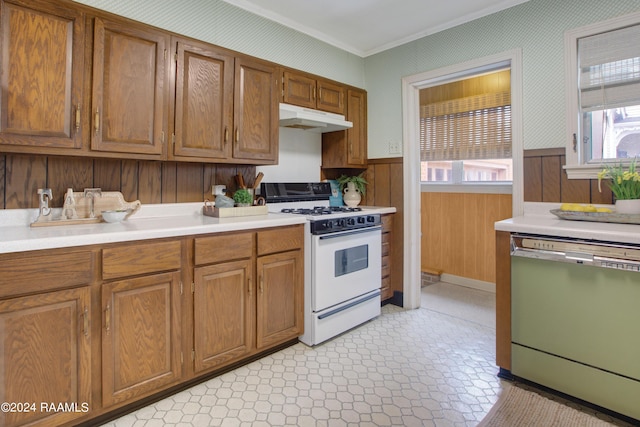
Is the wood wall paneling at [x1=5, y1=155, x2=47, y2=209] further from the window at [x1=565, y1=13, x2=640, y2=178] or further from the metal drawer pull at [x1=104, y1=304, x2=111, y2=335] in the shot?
the window at [x1=565, y1=13, x2=640, y2=178]

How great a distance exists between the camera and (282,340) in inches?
95.8

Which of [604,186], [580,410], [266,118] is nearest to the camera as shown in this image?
[580,410]

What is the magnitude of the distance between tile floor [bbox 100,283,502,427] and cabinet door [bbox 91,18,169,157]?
4.74 ft

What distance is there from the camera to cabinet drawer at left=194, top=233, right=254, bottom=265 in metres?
1.97

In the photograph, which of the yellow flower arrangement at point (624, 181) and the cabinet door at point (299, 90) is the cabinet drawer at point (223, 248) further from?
the yellow flower arrangement at point (624, 181)

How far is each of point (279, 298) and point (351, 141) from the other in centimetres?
174

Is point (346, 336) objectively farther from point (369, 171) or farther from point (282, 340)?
point (369, 171)

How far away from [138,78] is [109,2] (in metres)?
0.46

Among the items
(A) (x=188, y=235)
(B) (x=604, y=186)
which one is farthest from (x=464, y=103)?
(A) (x=188, y=235)

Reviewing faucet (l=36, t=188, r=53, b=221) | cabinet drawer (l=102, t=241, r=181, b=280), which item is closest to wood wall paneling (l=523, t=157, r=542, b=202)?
cabinet drawer (l=102, t=241, r=181, b=280)

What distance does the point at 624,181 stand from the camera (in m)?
2.08

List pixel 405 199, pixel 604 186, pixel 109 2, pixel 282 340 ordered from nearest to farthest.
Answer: pixel 109 2 → pixel 604 186 → pixel 282 340 → pixel 405 199

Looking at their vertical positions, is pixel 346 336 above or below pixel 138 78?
below

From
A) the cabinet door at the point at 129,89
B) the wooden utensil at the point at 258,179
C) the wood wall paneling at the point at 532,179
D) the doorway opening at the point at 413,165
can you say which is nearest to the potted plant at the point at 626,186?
the wood wall paneling at the point at 532,179
